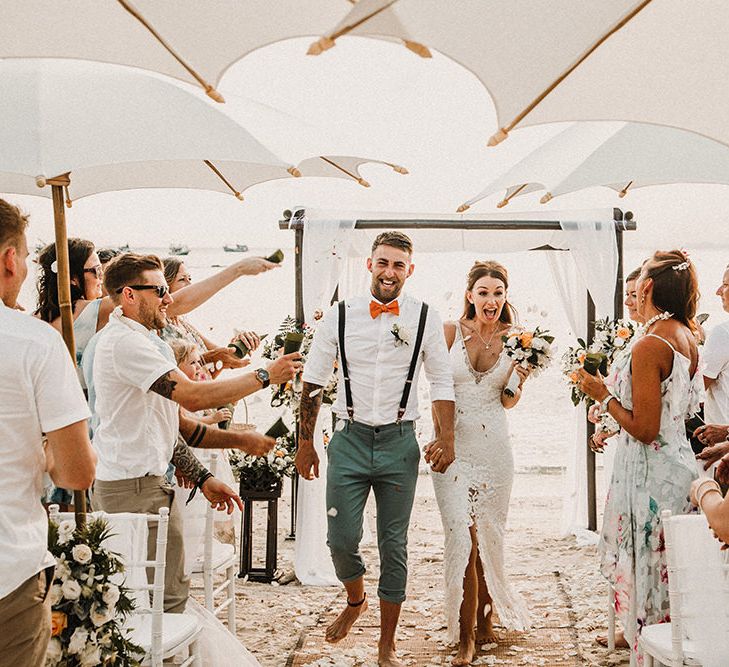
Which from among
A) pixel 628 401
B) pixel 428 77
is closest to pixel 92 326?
pixel 628 401

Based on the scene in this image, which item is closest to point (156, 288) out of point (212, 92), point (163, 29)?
point (212, 92)

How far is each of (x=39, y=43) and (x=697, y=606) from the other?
119 inches

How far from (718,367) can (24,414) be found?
3.82m

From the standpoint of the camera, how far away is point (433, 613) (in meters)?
5.76

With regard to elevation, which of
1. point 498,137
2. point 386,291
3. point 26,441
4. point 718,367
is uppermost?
point 498,137

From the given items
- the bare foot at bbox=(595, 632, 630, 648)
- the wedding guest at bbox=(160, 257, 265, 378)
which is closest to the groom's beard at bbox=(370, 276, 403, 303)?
the wedding guest at bbox=(160, 257, 265, 378)

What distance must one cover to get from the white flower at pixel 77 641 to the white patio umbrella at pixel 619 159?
3457mm

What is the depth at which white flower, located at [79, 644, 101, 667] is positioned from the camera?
2.63 m

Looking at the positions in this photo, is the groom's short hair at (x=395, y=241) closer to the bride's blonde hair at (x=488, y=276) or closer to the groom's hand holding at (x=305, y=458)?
the bride's blonde hair at (x=488, y=276)

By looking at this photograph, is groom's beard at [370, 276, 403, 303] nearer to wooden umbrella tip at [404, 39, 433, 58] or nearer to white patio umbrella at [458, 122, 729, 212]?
white patio umbrella at [458, 122, 729, 212]

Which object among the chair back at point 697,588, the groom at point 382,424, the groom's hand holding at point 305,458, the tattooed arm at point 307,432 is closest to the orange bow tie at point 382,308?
the groom at point 382,424

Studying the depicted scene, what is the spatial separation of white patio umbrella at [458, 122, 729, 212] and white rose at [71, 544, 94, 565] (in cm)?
332

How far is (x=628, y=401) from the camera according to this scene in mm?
4148

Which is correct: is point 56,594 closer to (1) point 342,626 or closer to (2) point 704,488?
(2) point 704,488
